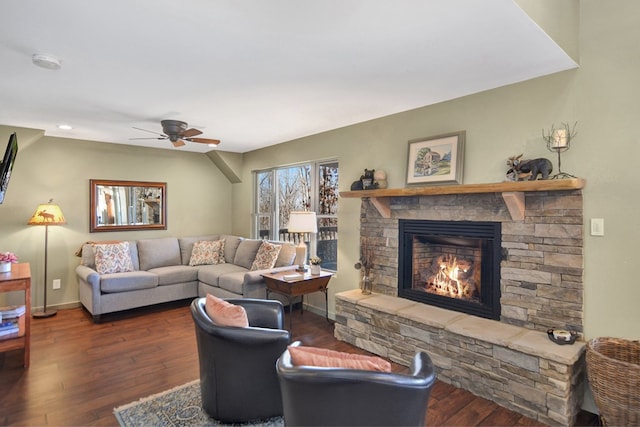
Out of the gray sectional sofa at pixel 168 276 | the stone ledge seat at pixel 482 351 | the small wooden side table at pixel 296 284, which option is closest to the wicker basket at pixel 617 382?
the stone ledge seat at pixel 482 351

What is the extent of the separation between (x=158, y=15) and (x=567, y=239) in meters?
2.92

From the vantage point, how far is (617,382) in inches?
79.7

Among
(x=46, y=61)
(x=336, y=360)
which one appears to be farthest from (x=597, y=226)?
(x=46, y=61)

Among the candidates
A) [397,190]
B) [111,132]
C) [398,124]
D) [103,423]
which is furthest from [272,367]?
[111,132]

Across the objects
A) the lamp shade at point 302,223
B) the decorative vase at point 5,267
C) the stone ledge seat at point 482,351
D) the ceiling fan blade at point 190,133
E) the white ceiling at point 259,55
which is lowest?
the stone ledge seat at point 482,351

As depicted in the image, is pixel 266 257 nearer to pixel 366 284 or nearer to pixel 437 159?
pixel 366 284

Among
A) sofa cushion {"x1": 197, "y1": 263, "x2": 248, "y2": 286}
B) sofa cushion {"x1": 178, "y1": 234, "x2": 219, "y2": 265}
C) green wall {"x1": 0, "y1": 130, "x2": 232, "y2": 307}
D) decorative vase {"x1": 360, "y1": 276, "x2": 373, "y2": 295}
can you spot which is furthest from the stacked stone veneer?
green wall {"x1": 0, "y1": 130, "x2": 232, "y2": 307}

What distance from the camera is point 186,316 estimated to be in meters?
4.55

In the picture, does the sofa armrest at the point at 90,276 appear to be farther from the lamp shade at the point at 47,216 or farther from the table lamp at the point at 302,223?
the table lamp at the point at 302,223

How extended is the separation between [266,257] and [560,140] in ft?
11.5

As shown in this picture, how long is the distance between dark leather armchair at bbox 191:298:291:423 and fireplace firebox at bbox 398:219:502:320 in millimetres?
1739

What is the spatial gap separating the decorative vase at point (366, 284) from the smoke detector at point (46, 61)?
318 cm

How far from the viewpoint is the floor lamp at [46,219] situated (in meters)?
4.34

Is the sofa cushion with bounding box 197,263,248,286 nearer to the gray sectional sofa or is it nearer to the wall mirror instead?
the gray sectional sofa
